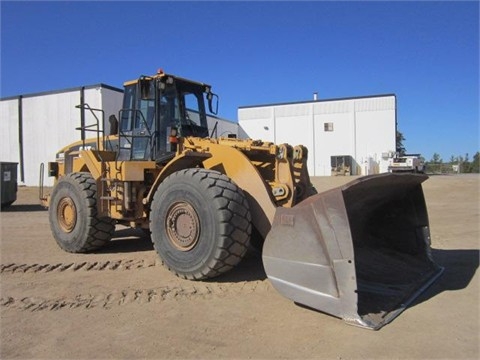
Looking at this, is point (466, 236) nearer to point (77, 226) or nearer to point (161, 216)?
point (161, 216)

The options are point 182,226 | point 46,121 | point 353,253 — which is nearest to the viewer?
point 353,253

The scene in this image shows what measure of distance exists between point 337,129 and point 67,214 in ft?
125

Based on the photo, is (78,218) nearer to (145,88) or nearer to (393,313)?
(145,88)

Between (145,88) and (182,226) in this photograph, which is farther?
(145,88)

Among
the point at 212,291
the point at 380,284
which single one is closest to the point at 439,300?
the point at 380,284

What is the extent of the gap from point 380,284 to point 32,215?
13.1m

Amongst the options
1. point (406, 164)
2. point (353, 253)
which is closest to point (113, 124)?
point (353, 253)

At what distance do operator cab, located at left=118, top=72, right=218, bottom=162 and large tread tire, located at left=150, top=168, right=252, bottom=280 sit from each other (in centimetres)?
125

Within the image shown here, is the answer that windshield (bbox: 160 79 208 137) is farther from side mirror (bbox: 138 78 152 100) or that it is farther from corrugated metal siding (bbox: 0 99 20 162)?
corrugated metal siding (bbox: 0 99 20 162)

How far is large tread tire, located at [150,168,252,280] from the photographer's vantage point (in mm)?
5273

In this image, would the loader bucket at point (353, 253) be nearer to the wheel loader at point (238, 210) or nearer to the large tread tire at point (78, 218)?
the wheel loader at point (238, 210)

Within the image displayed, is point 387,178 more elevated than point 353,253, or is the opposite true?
point 387,178

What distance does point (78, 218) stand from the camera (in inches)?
306

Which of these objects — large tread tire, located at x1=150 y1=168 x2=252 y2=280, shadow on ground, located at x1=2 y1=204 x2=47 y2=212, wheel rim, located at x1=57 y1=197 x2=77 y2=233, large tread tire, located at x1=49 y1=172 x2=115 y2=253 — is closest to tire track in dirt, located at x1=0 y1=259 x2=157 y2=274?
large tread tire, located at x1=49 y1=172 x2=115 y2=253
